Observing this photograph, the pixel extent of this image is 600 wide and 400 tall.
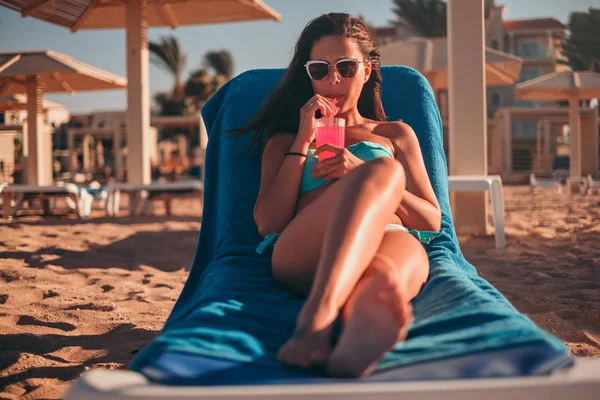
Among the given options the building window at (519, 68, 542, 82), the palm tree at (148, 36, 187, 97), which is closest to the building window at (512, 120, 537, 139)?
the building window at (519, 68, 542, 82)

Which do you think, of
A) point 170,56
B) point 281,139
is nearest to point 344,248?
point 281,139

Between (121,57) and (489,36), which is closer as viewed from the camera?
(121,57)

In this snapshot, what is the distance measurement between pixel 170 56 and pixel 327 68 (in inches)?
1391

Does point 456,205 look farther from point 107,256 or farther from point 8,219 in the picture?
Answer: point 8,219

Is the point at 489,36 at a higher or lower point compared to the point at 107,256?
higher

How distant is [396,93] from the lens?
3080mm

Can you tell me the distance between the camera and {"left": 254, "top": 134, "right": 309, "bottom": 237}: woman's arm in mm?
2324

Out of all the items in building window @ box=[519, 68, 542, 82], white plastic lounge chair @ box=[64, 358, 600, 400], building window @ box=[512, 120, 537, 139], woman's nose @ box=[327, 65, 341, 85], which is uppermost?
building window @ box=[519, 68, 542, 82]

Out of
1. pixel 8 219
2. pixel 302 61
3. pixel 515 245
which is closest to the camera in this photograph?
pixel 302 61

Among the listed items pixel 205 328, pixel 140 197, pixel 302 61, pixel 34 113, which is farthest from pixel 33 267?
pixel 34 113

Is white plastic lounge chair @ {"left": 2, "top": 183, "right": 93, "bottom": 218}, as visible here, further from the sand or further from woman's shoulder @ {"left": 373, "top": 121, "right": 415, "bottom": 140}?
woman's shoulder @ {"left": 373, "top": 121, "right": 415, "bottom": 140}

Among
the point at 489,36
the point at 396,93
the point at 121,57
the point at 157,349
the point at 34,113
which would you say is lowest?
the point at 157,349

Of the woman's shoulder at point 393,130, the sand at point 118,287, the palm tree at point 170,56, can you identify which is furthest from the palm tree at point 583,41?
the woman's shoulder at point 393,130

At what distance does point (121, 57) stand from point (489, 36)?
3132 centimetres
